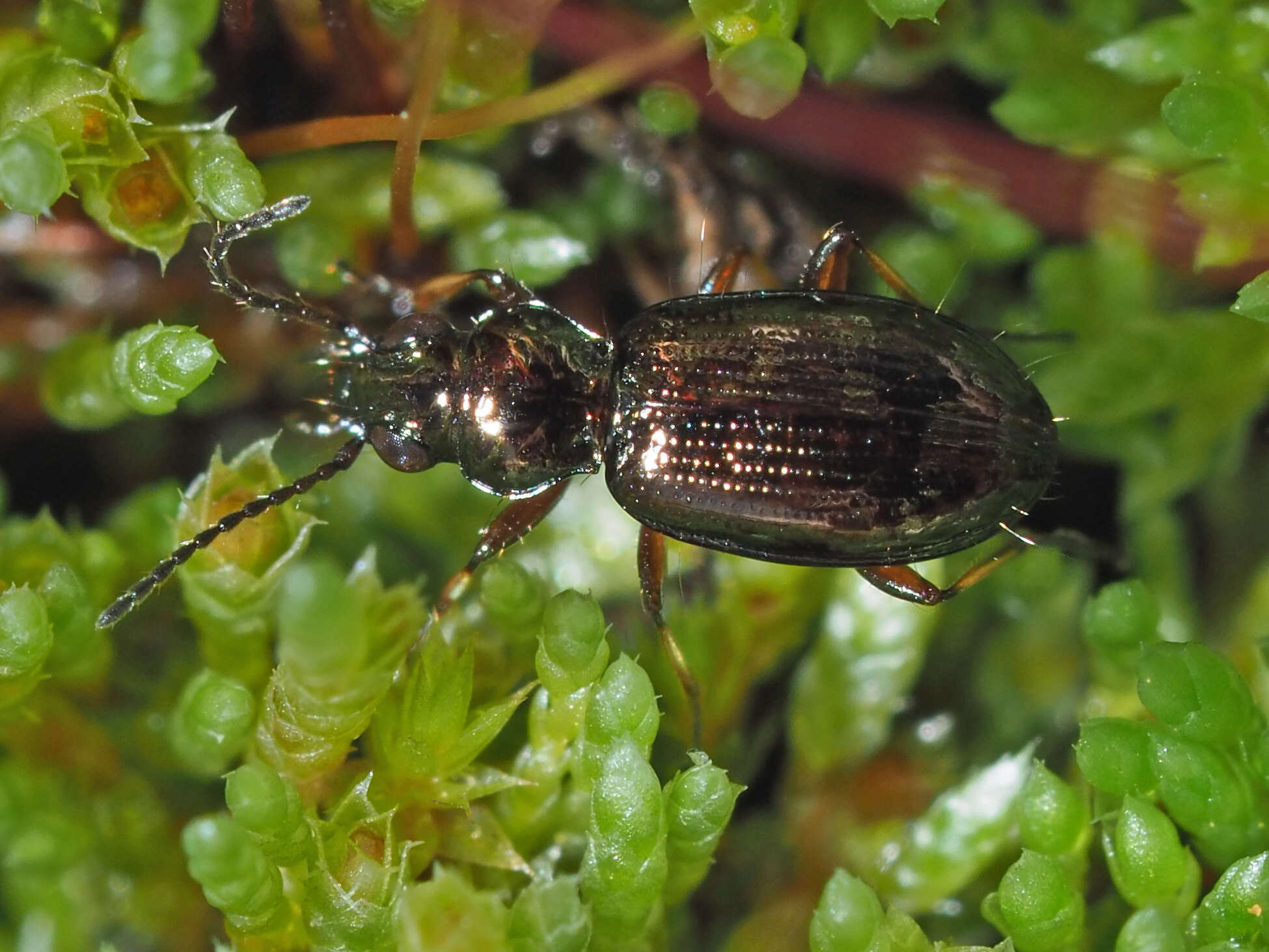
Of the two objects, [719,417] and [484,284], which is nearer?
[719,417]

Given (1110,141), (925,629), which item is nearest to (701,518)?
(925,629)

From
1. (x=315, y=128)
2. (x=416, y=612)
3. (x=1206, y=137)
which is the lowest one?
(x=416, y=612)

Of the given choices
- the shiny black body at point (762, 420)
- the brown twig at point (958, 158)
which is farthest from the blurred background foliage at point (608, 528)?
the shiny black body at point (762, 420)

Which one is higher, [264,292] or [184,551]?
[264,292]

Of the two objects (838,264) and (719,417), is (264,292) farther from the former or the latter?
(838,264)

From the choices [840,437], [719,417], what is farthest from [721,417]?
[840,437]

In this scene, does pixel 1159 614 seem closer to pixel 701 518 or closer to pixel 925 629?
pixel 925 629

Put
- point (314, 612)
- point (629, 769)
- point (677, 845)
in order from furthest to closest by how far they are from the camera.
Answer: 1. point (677, 845)
2. point (629, 769)
3. point (314, 612)
